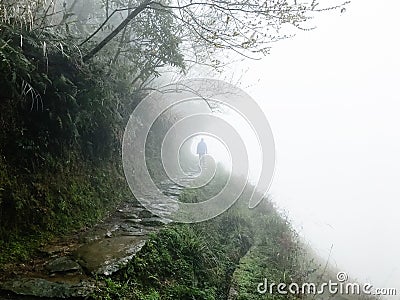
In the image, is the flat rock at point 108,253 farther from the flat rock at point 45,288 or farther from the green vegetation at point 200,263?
the flat rock at point 45,288

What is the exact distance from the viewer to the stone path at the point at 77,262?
10.6 ft

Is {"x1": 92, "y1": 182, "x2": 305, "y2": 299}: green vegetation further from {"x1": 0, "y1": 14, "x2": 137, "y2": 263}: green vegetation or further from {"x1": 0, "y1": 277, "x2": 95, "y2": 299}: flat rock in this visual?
{"x1": 0, "y1": 14, "x2": 137, "y2": 263}: green vegetation

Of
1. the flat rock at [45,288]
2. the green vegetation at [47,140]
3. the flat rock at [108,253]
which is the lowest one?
the flat rock at [45,288]

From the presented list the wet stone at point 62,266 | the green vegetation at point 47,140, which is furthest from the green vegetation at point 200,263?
the green vegetation at point 47,140

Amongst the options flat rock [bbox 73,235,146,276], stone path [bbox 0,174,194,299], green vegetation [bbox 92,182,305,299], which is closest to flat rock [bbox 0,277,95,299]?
stone path [bbox 0,174,194,299]

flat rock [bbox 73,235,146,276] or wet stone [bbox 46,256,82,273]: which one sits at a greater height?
flat rock [bbox 73,235,146,276]

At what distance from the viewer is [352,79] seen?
54938 mm

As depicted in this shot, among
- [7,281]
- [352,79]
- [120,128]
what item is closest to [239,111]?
[120,128]

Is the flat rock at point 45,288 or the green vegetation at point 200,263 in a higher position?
the green vegetation at point 200,263

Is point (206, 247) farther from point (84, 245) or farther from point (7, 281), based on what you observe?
point (7, 281)

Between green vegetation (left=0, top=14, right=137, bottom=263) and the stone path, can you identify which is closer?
the stone path

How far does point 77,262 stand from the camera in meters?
3.84

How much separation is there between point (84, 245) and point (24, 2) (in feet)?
11.2

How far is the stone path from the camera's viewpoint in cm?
322
